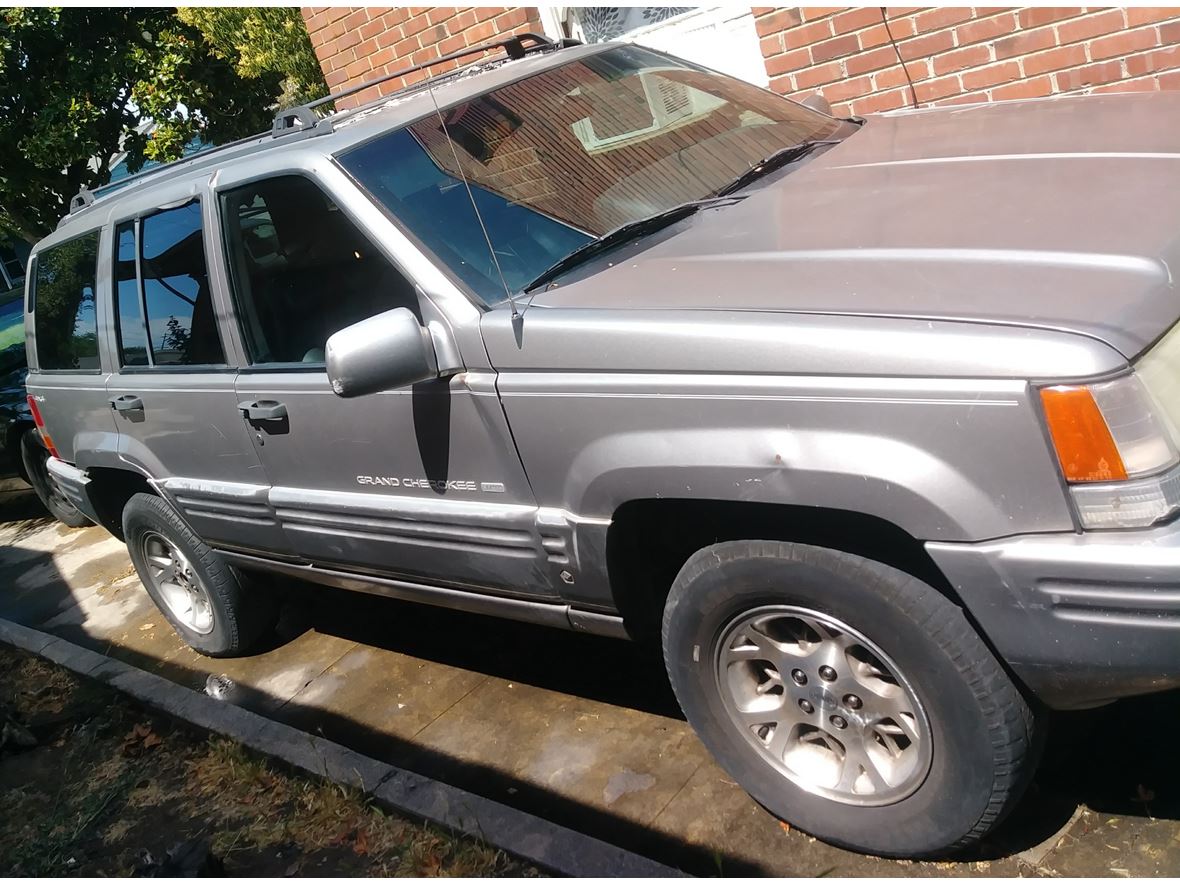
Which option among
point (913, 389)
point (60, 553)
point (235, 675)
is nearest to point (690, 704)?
point (913, 389)

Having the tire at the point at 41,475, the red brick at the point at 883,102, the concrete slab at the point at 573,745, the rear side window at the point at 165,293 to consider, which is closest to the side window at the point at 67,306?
the rear side window at the point at 165,293

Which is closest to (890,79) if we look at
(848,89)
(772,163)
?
(848,89)

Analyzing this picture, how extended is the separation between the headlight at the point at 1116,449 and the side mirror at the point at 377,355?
62.3 inches

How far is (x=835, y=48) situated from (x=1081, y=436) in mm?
4334

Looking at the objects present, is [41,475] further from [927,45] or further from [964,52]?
[964,52]

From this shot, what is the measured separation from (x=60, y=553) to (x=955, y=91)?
6.72 meters

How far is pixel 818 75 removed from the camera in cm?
595

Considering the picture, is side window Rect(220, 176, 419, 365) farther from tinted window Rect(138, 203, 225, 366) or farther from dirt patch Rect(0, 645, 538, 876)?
dirt patch Rect(0, 645, 538, 876)

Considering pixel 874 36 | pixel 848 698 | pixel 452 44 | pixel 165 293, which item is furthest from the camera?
pixel 452 44

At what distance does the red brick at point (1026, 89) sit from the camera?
208 inches

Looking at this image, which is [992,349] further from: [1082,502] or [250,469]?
[250,469]

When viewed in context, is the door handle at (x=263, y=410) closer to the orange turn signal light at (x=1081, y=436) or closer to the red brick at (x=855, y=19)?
the orange turn signal light at (x=1081, y=436)

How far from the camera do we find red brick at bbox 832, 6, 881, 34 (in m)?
5.63

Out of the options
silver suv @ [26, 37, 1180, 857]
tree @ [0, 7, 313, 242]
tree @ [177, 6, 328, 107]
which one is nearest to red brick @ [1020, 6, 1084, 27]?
silver suv @ [26, 37, 1180, 857]
